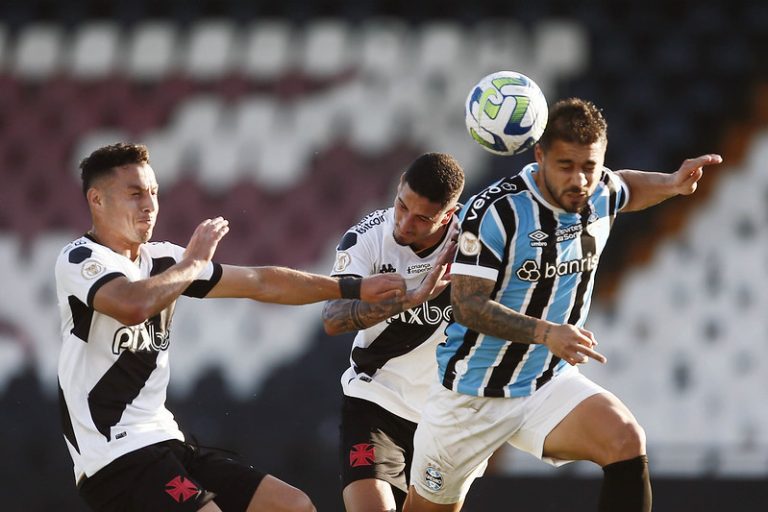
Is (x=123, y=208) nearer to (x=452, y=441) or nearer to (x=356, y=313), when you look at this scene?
(x=356, y=313)

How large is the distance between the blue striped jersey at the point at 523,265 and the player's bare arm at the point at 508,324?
0.06 meters

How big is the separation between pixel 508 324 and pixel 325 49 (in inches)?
189

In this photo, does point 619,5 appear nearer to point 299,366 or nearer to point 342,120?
point 342,120

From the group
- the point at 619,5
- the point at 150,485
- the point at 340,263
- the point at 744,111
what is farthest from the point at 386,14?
the point at 150,485

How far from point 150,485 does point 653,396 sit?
14.1ft

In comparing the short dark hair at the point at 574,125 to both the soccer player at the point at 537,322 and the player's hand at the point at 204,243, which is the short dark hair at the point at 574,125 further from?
the player's hand at the point at 204,243

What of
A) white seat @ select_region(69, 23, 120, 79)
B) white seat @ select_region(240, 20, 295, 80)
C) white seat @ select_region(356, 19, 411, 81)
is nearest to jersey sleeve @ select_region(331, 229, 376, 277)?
white seat @ select_region(356, 19, 411, 81)

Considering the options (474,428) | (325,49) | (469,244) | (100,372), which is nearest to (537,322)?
(469,244)

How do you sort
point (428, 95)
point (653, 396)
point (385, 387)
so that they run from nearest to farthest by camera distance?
point (385, 387), point (653, 396), point (428, 95)

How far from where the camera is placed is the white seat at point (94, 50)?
9.41 metres

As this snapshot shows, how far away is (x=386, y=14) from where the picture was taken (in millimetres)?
9164

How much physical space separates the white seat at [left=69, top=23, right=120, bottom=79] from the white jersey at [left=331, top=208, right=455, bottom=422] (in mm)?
4246

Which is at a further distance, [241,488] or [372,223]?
[372,223]

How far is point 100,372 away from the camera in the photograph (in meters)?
4.88
